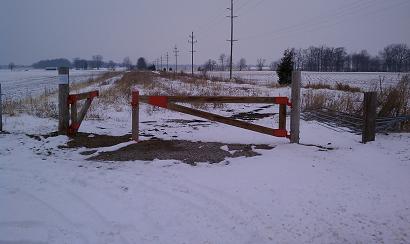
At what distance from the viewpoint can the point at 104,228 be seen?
419 cm

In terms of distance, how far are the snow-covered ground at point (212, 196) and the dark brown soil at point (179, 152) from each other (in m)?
0.27

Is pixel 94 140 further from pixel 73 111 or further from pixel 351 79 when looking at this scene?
pixel 351 79

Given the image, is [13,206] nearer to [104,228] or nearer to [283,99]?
[104,228]

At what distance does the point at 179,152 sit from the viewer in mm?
7570

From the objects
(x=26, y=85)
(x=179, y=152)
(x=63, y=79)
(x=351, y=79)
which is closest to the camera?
(x=179, y=152)

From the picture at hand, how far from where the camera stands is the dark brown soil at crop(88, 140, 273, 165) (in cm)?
717

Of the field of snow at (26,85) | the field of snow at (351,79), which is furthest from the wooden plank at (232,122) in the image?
the field of snow at (26,85)

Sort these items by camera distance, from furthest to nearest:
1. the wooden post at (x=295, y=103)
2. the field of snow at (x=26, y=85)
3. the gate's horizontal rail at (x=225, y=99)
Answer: the field of snow at (x=26, y=85)
the wooden post at (x=295, y=103)
the gate's horizontal rail at (x=225, y=99)

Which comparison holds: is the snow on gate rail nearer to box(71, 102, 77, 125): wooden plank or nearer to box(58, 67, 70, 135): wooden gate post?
box(71, 102, 77, 125): wooden plank

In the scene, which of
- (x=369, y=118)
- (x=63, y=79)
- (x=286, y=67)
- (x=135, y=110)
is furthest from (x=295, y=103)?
(x=286, y=67)

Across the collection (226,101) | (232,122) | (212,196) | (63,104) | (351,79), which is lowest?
(212,196)

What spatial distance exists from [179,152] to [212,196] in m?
2.53

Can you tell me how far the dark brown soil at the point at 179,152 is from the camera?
7.17 m

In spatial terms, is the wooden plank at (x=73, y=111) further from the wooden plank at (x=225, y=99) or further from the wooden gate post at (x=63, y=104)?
the wooden plank at (x=225, y=99)
